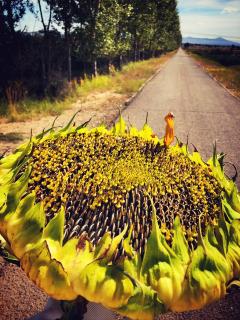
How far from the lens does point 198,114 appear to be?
12.4 metres

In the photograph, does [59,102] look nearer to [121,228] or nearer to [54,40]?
[54,40]

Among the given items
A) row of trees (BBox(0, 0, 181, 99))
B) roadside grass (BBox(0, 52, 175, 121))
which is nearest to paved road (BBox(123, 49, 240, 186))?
roadside grass (BBox(0, 52, 175, 121))

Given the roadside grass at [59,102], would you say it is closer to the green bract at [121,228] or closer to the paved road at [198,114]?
the paved road at [198,114]

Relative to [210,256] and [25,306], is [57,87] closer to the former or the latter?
[25,306]

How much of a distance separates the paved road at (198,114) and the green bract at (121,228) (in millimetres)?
5819

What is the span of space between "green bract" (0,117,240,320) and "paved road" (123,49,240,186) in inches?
229

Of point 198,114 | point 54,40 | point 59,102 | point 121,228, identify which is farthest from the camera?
point 54,40

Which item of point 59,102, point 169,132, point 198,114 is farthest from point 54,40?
point 169,132

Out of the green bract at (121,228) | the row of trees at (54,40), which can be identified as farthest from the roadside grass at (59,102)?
the green bract at (121,228)

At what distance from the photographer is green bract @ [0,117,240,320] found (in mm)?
758

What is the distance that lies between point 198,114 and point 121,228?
39.8 feet

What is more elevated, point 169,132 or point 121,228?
point 169,132

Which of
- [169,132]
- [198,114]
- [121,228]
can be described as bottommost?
[198,114]

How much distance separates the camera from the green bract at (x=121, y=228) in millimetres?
758
